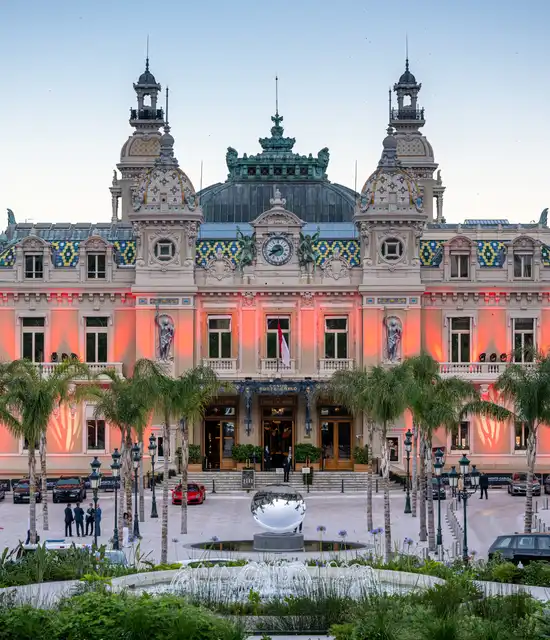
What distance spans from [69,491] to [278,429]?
18.3 meters

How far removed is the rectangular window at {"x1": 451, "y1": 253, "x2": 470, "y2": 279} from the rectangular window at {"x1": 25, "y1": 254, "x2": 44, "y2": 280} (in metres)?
24.6

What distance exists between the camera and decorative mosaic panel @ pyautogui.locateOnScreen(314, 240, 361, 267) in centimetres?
8681

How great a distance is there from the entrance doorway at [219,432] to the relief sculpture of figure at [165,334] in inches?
166

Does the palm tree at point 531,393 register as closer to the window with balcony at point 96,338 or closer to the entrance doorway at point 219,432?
the entrance doorway at point 219,432

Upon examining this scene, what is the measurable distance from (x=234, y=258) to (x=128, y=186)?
18.9 metres

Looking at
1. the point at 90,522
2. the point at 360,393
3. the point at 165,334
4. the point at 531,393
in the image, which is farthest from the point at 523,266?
the point at 90,522

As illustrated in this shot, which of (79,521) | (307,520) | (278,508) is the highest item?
(278,508)

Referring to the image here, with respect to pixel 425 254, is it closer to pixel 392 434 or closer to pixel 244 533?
pixel 392 434

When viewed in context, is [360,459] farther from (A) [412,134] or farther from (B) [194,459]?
(A) [412,134]

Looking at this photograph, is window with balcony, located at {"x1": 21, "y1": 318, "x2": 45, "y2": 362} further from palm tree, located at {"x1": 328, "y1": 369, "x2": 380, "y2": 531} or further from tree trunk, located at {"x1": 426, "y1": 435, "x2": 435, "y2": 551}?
tree trunk, located at {"x1": 426, "y1": 435, "x2": 435, "y2": 551}

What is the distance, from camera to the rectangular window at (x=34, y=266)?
87125 mm

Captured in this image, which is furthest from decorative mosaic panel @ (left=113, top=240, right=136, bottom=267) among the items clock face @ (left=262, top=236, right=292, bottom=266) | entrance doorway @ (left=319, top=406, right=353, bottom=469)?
entrance doorway @ (left=319, top=406, right=353, bottom=469)

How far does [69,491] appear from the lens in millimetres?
71625

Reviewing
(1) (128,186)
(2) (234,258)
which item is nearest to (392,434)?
(2) (234,258)
